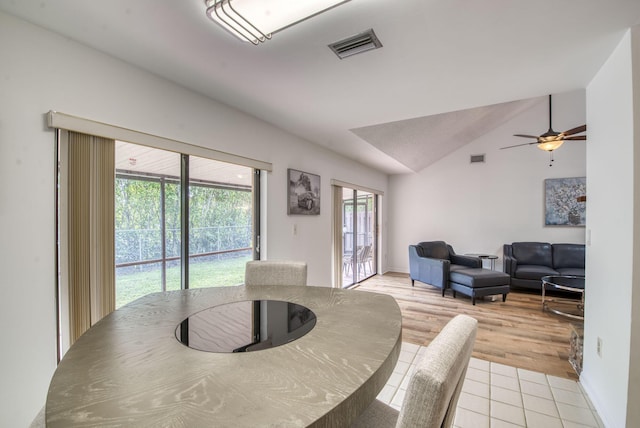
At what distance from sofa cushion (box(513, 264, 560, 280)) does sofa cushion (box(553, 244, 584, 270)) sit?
0.77 ft

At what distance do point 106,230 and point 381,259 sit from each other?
552 centimetres

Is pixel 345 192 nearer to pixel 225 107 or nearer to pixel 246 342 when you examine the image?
pixel 225 107

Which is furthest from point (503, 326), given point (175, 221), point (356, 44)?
point (175, 221)

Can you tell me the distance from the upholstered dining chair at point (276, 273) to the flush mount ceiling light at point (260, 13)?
142 centimetres

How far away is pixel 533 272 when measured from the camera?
184 inches

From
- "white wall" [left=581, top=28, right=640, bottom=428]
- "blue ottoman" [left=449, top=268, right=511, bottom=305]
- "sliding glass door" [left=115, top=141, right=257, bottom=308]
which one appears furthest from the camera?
"blue ottoman" [left=449, top=268, right=511, bottom=305]

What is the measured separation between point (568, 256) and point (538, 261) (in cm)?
44

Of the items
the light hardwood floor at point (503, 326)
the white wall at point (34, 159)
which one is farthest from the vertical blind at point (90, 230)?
the light hardwood floor at point (503, 326)

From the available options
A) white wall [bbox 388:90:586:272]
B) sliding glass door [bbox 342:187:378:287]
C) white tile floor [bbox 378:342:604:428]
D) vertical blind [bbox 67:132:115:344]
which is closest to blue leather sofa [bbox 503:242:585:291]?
white wall [bbox 388:90:586:272]

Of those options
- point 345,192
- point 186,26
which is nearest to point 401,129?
point 345,192

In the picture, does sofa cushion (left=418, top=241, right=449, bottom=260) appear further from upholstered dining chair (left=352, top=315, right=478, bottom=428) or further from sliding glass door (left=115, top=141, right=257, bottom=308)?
upholstered dining chair (left=352, top=315, right=478, bottom=428)

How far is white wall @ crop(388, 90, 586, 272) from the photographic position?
5.10 meters

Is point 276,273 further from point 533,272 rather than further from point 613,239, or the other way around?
point 533,272

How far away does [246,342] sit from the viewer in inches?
41.6
